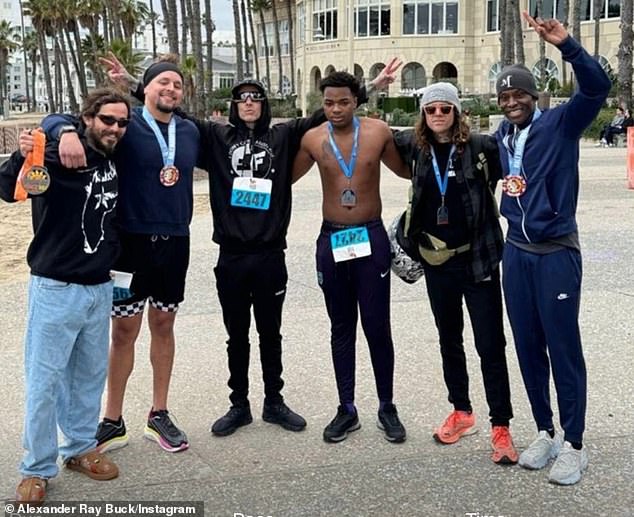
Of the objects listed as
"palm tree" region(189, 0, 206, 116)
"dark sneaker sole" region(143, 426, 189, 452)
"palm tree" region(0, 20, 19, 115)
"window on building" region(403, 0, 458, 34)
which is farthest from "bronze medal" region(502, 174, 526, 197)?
"palm tree" region(0, 20, 19, 115)

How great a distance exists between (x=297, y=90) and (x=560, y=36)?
79035 millimetres

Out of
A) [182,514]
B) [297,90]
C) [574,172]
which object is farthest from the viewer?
[297,90]

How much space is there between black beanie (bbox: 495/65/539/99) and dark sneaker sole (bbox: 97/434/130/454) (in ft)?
9.45

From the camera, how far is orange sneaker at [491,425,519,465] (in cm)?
445

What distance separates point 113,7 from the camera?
48375 millimetres

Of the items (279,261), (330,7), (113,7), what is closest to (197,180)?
(279,261)

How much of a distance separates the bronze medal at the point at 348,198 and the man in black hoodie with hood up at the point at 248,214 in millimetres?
378

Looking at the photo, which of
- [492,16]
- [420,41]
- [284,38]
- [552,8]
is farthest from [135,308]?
[284,38]

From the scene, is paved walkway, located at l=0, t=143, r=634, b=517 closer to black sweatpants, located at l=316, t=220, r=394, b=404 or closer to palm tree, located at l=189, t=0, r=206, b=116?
black sweatpants, located at l=316, t=220, r=394, b=404

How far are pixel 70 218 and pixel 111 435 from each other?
1393 millimetres

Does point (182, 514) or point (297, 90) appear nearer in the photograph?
point (182, 514)

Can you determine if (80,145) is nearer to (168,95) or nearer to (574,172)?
(168,95)

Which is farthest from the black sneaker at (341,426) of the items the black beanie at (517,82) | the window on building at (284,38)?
the window on building at (284,38)

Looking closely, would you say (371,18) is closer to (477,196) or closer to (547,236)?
(477,196)
